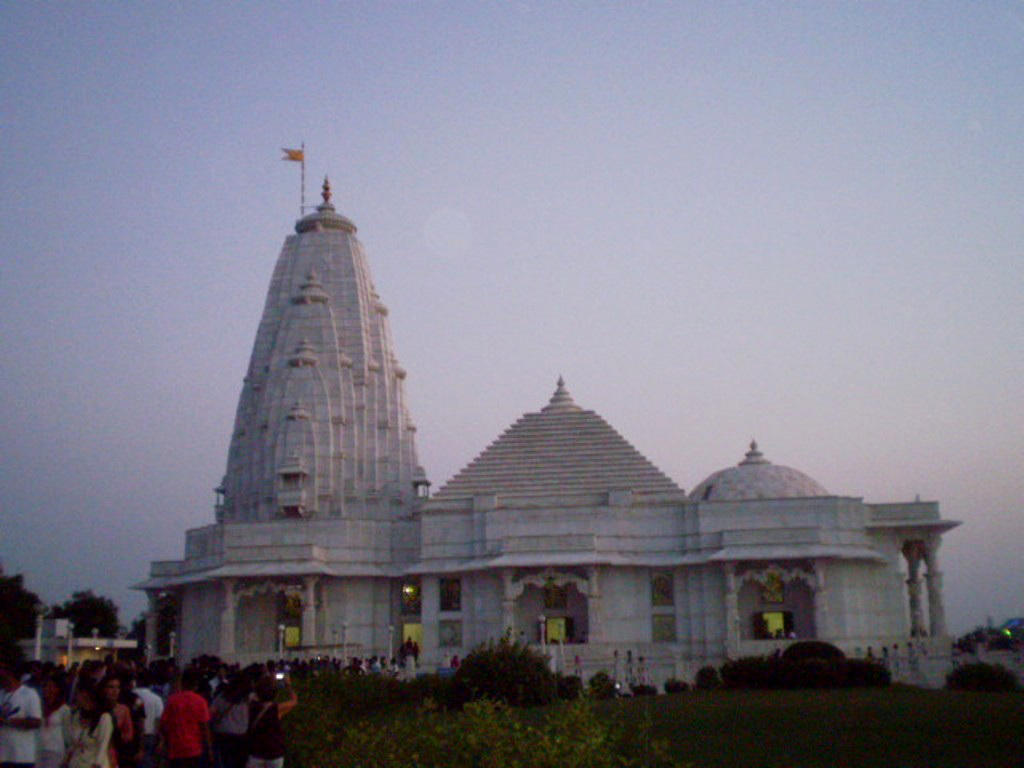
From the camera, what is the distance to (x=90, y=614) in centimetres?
8331

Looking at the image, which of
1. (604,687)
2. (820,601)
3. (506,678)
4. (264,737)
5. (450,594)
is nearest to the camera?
(264,737)

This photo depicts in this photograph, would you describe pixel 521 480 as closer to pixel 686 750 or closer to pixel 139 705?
pixel 686 750

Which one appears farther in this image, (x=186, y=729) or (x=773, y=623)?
(x=773, y=623)

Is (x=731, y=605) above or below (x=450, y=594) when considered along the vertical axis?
below

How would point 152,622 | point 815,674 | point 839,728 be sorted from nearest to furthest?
point 839,728, point 815,674, point 152,622

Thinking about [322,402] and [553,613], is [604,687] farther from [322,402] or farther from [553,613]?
[322,402]

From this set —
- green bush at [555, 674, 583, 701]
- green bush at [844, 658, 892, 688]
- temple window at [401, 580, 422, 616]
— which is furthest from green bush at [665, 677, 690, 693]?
temple window at [401, 580, 422, 616]

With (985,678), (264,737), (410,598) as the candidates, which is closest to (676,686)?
(985,678)

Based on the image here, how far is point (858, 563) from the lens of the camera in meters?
47.4

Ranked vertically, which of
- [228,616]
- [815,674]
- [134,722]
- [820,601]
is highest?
[820,601]

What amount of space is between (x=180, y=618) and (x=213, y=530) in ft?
19.9

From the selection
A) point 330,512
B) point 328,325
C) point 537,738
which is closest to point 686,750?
point 537,738

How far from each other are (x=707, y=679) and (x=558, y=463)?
21.8 metres

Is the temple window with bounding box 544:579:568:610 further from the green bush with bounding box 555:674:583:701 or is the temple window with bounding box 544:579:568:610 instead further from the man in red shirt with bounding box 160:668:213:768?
the man in red shirt with bounding box 160:668:213:768
